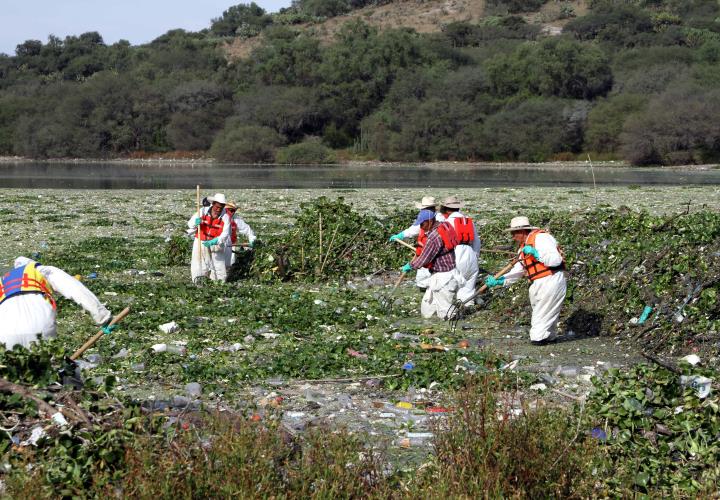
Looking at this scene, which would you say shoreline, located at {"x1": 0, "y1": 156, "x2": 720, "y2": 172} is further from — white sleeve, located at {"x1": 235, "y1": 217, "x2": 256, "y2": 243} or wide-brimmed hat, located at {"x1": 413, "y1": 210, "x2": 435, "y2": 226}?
wide-brimmed hat, located at {"x1": 413, "y1": 210, "x2": 435, "y2": 226}

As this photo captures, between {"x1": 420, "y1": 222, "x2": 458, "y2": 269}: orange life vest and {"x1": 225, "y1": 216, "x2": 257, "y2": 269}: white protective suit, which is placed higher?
{"x1": 420, "y1": 222, "x2": 458, "y2": 269}: orange life vest

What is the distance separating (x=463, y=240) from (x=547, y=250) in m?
2.93

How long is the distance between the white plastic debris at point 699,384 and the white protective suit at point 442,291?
21.4 feet

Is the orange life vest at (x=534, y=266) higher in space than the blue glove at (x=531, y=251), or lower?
lower

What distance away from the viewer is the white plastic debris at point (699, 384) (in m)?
7.20

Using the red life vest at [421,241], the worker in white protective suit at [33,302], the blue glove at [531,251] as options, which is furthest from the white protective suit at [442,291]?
the worker in white protective suit at [33,302]

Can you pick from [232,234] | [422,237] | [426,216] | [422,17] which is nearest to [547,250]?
[422,237]

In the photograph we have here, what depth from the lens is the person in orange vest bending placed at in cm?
1380

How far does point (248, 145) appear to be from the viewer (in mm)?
96500

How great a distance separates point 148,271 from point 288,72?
341ft

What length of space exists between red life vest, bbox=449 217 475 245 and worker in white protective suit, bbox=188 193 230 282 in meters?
4.39

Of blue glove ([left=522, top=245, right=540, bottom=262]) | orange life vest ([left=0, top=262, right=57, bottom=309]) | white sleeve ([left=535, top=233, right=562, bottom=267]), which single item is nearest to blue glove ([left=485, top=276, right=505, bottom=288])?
blue glove ([left=522, top=245, right=540, bottom=262])

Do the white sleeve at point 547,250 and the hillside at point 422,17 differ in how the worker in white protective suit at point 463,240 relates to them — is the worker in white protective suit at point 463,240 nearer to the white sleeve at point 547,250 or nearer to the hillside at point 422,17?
the white sleeve at point 547,250

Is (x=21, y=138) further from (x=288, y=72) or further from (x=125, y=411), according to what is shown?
(x=125, y=411)
